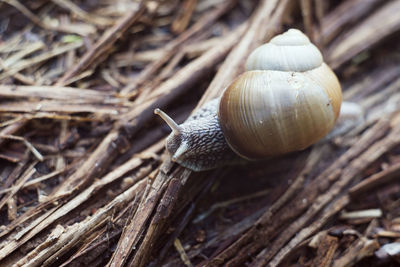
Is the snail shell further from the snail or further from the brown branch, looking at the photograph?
the brown branch

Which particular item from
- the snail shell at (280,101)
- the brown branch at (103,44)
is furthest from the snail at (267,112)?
the brown branch at (103,44)

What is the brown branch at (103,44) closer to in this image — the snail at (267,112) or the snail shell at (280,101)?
the snail at (267,112)

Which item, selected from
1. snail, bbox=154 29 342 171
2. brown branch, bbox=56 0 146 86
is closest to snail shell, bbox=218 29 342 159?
snail, bbox=154 29 342 171

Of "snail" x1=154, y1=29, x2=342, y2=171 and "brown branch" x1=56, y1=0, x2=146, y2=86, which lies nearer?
"snail" x1=154, y1=29, x2=342, y2=171

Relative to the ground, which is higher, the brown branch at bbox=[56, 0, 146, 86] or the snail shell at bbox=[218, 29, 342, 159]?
the brown branch at bbox=[56, 0, 146, 86]

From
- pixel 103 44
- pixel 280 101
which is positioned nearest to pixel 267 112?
pixel 280 101

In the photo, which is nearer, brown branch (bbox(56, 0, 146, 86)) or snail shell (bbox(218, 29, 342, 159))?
snail shell (bbox(218, 29, 342, 159))

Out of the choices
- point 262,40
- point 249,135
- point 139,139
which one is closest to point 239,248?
point 249,135
